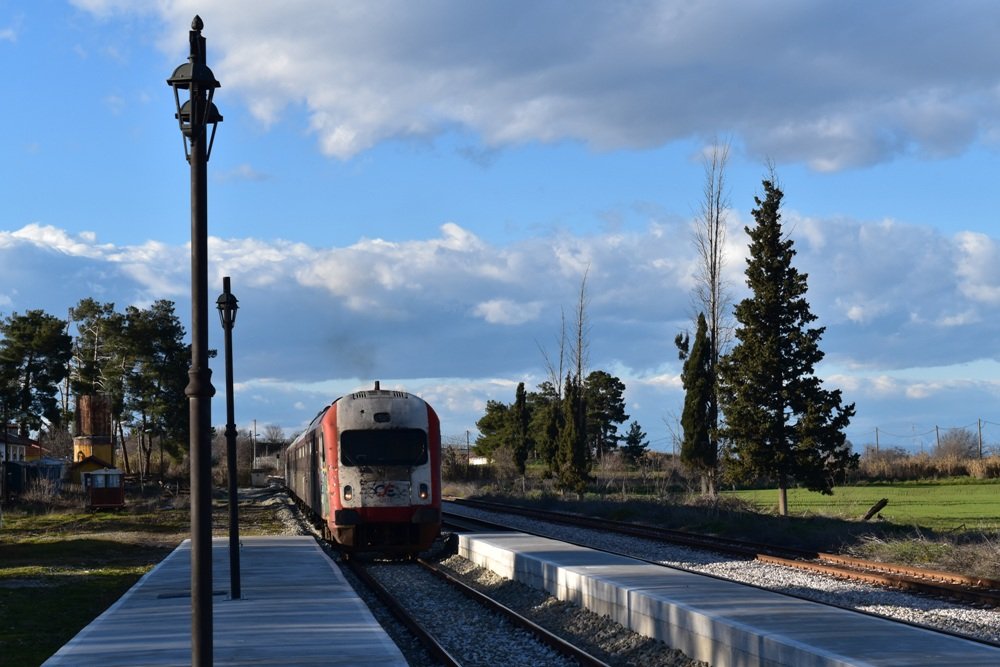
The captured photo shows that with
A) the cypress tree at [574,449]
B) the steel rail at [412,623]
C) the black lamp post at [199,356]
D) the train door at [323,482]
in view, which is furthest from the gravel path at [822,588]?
the cypress tree at [574,449]

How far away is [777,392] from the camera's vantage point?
35469 millimetres

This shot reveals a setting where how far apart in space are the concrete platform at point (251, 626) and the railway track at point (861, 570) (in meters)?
7.51

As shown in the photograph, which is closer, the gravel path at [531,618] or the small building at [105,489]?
the gravel path at [531,618]

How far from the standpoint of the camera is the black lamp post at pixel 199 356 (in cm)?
684

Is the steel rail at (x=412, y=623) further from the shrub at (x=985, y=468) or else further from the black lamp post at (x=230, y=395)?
the shrub at (x=985, y=468)

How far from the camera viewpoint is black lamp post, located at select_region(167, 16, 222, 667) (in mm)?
6844

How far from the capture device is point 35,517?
161ft

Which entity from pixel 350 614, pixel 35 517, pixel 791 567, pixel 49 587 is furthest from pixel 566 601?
pixel 35 517

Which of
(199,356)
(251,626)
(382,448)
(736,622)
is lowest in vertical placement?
(251,626)

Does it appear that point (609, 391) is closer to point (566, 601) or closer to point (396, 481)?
point (396, 481)

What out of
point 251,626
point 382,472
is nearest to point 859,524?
point 382,472

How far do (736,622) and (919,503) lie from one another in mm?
40999

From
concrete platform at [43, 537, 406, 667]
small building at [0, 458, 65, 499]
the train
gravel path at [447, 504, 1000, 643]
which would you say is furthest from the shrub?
concrete platform at [43, 537, 406, 667]

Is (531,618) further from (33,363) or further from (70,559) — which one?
(33,363)
